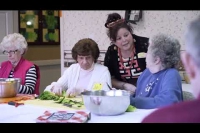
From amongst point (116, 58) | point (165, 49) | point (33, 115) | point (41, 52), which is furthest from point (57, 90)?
point (41, 52)

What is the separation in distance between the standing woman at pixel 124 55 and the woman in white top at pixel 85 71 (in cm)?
13

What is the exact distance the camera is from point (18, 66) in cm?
238

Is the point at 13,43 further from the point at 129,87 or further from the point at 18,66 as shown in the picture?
the point at 129,87

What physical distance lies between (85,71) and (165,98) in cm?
91

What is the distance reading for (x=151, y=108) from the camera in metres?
1.58

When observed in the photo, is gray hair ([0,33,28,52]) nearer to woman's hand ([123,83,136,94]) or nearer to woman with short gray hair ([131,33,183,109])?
woman's hand ([123,83,136,94])

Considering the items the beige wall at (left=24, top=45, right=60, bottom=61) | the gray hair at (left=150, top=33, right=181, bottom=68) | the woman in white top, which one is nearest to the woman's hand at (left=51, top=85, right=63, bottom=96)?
the woman in white top

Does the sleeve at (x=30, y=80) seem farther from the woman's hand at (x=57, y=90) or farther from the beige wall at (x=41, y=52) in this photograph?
the beige wall at (x=41, y=52)

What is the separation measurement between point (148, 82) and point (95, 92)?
413mm

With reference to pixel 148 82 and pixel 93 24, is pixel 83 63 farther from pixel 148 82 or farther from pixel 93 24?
pixel 93 24
